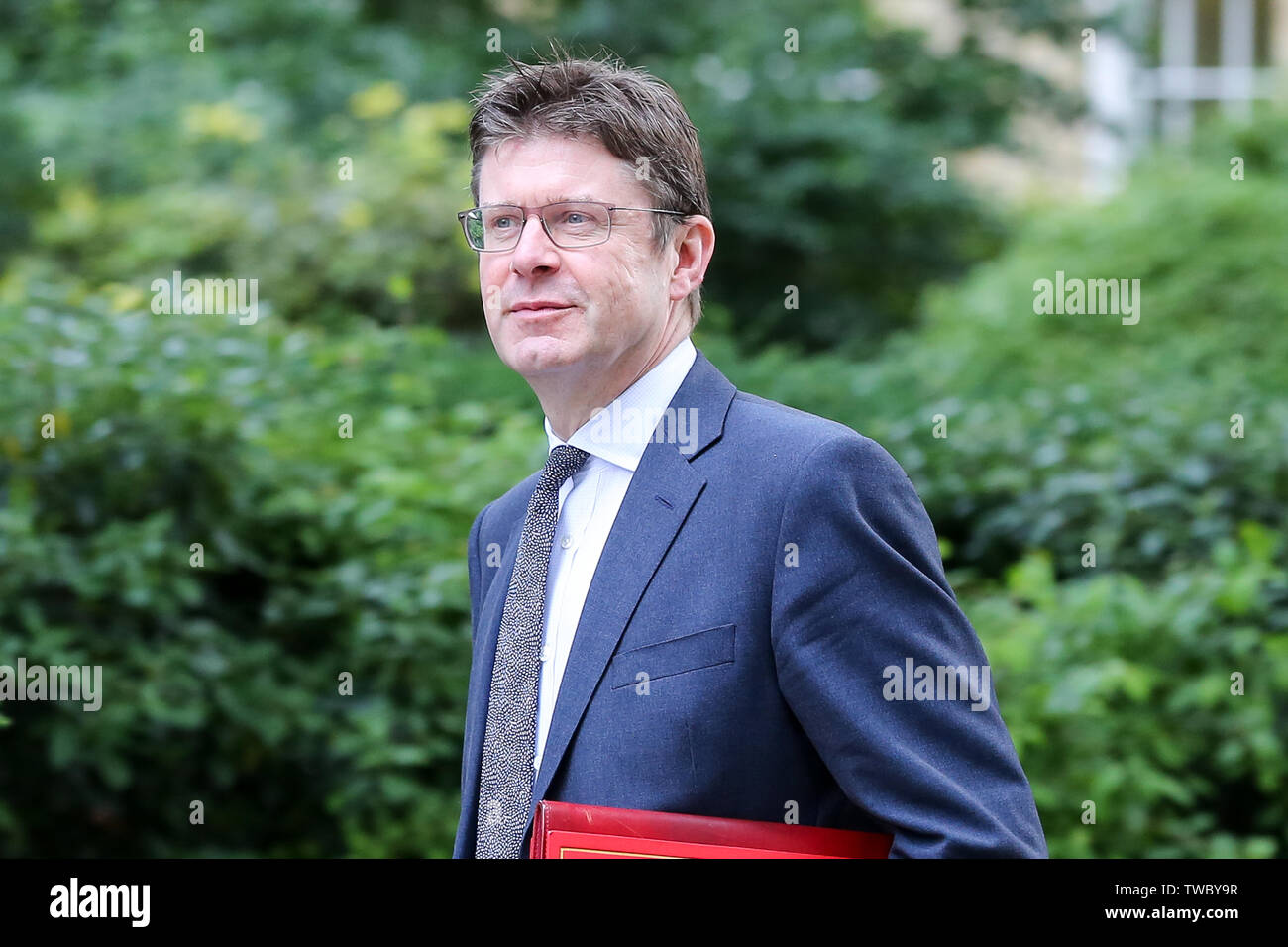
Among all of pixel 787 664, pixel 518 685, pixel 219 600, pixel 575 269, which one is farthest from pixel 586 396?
pixel 219 600

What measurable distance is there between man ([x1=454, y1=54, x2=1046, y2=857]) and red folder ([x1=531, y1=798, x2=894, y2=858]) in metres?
0.06

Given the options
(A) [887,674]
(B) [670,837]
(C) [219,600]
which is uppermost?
(A) [887,674]

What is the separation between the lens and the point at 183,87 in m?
9.32

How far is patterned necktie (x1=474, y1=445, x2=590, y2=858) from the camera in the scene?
2135mm

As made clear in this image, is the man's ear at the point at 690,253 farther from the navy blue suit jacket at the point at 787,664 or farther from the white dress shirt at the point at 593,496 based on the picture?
the navy blue suit jacket at the point at 787,664

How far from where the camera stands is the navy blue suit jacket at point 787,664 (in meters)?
1.83

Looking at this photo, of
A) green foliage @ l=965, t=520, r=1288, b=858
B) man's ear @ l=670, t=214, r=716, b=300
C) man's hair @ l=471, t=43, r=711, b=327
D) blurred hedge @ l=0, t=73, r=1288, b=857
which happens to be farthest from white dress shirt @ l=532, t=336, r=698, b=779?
green foliage @ l=965, t=520, r=1288, b=858

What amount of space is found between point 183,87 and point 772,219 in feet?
14.1

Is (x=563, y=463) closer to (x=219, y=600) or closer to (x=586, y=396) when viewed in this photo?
(x=586, y=396)

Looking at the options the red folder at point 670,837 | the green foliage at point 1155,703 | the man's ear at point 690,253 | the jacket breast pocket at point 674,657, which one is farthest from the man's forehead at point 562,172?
the green foliage at point 1155,703

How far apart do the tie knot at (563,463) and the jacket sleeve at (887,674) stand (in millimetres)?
480

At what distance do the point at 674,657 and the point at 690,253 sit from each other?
2.42 ft

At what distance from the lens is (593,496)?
2270mm

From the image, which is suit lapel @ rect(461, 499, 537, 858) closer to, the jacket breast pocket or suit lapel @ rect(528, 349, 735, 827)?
suit lapel @ rect(528, 349, 735, 827)
